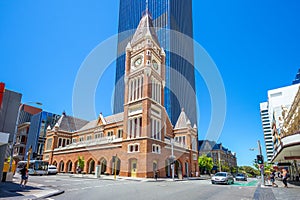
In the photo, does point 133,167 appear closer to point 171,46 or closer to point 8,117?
point 8,117

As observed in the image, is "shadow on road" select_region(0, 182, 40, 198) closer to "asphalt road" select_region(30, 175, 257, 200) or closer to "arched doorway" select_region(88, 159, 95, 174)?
"asphalt road" select_region(30, 175, 257, 200)

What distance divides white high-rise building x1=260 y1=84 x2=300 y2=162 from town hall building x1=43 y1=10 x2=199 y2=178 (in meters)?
30.2

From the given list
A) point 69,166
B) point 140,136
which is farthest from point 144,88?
point 69,166

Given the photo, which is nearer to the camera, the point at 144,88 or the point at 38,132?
the point at 144,88

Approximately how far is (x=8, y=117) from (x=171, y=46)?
6366 cm

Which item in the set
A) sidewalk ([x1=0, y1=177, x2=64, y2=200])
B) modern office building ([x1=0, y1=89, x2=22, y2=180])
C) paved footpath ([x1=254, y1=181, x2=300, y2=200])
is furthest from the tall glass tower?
sidewalk ([x1=0, y1=177, x2=64, y2=200])

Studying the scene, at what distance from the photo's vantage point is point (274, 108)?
6475 cm

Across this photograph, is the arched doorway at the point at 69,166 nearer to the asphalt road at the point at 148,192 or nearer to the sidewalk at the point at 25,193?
the asphalt road at the point at 148,192

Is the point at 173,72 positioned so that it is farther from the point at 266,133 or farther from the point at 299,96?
the point at 266,133

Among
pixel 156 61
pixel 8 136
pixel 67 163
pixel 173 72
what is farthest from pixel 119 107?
pixel 8 136

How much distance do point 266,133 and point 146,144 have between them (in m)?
117

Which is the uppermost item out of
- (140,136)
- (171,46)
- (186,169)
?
(171,46)

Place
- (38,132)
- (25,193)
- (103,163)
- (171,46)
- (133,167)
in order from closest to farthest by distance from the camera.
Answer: (25,193) < (133,167) < (103,163) < (38,132) < (171,46)

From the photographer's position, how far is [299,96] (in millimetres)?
28438
